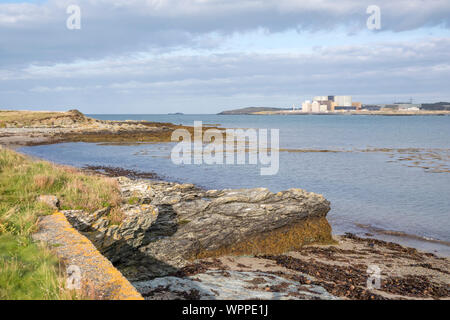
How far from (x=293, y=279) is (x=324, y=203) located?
5.54m

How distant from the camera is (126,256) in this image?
9906mm

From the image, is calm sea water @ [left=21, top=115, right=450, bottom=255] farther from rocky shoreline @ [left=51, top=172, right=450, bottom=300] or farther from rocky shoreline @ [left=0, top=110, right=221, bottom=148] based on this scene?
rocky shoreline @ [left=0, top=110, right=221, bottom=148]

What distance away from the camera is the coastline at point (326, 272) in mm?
8016

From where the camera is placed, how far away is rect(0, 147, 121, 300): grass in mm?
4887

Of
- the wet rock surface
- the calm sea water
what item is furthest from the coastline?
the calm sea water

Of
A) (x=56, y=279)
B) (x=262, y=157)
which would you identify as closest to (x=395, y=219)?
(x=56, y=279)

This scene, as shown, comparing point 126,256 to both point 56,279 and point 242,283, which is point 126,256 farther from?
point 56,279

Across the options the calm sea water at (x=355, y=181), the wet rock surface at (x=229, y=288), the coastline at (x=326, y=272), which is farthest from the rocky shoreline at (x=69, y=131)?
the wet rock surface at (x=229, y=288)

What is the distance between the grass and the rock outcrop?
71 cm

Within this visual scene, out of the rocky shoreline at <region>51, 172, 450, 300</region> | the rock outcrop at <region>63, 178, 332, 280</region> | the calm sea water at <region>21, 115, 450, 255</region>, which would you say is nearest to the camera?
the rocky shoreline at <region>51, 172, 450, 300</region>

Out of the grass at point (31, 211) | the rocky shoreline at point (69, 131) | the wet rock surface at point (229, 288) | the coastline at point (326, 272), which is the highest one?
the rocky shoreline at point (69, 131)

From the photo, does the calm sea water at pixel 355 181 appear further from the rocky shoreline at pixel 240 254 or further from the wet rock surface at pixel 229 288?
the wet rock surface at pixel 229 288

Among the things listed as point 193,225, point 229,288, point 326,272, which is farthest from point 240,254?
point 229,288

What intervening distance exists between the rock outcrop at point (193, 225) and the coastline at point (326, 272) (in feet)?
1.54
